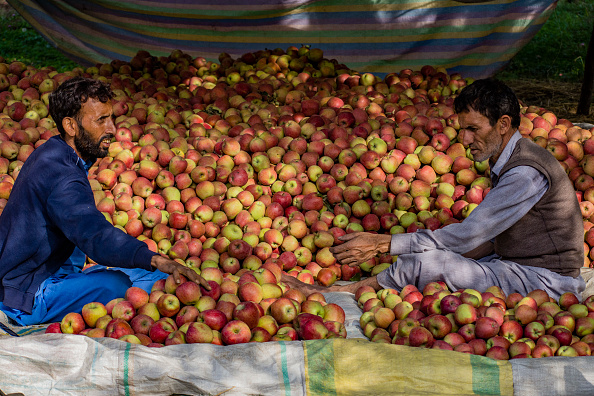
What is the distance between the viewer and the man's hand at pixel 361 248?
3.22 meters

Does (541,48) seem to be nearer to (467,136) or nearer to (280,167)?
(280,167)

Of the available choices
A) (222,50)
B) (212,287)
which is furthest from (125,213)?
(222,50)

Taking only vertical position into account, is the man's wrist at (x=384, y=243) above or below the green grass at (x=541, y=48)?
below

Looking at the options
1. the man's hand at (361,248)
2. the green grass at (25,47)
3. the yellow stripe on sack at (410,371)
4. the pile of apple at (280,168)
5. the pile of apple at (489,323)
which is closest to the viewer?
the yellow stripe on sack at (410,371)

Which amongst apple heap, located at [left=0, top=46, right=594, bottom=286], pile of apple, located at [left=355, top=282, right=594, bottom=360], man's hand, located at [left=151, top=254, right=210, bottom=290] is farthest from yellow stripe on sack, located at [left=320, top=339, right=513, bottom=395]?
apple heap, located at [left=0, top=46, right=594, bottom=286]

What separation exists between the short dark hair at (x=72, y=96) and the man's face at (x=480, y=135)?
1951 mm

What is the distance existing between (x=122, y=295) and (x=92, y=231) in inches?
19.0

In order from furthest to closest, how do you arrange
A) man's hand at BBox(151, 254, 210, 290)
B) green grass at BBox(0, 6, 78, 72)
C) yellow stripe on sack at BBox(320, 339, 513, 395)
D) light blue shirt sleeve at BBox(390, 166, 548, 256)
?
green grass at BBox(0, 6, 78, 72) < light blue shirt sleeve at BBox(390, 166, 548, 256) < man's hand at BBox(151, 254, 210, 290) < yellow stripe on sack at BBox(320, 339, 513, 395)

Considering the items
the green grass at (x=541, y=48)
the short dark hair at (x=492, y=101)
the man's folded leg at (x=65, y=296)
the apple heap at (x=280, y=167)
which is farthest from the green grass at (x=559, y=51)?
the man's folded leg at (x=65, y=296)

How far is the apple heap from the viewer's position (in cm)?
373

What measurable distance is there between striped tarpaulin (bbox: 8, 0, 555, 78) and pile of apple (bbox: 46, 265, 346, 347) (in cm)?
425

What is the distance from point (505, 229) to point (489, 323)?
66cm

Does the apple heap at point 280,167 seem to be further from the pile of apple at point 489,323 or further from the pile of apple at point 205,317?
the pile of apple at point 489,323

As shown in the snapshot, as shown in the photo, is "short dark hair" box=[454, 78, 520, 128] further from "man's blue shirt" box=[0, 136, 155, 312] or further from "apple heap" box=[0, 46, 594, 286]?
"man's blue shirt" box=[0, 136, 155, 312]
